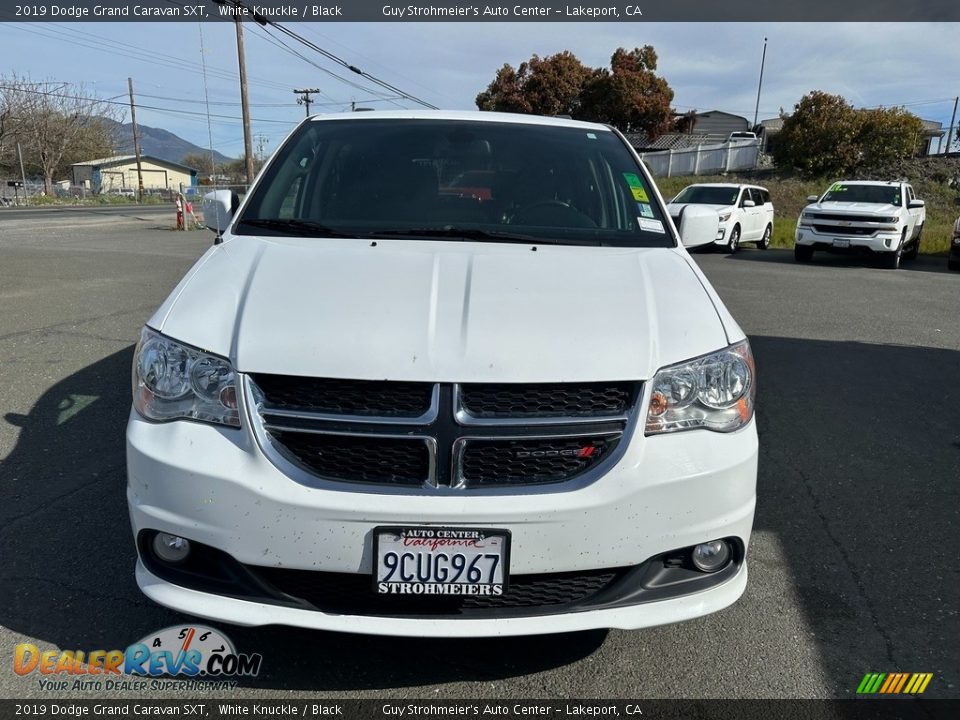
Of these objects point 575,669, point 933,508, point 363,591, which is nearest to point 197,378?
point 363,591

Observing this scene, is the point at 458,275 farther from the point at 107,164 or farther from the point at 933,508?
the point at 107,164

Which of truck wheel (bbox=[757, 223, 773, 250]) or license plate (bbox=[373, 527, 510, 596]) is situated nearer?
license plate (bbox=[373, 527, 510, 596])

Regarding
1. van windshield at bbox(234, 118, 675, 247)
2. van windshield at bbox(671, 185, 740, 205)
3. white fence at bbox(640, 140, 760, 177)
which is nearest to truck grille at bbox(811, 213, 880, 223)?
van windshield at bbox(671, 185, 740, 205)

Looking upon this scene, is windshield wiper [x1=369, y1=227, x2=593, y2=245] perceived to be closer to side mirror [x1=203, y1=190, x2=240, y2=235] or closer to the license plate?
side mirror [x1=203, y1=190, x2=240, y2=235]

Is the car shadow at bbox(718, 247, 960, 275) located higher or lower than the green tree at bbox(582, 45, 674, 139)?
lower

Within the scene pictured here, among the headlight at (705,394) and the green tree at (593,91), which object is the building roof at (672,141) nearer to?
the green tree at (593,91)

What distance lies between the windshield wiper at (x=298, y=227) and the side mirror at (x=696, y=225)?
5.00ft

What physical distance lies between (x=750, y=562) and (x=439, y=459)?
1.70 meters

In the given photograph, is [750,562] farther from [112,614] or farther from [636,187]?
[112,614]

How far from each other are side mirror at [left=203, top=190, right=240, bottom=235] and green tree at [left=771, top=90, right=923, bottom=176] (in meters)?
30.9

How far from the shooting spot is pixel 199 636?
243 centimetres

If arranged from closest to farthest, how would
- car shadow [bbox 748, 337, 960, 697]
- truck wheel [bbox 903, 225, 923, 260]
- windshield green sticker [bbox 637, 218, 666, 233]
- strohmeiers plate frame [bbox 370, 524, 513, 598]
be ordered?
strohmeiers plate frame [bbox 370, 524, 513, 598], car shadow [bbox 748, 337, 960, 697], windshield green sticker [bbox 637, 218, 666, 233], truck wheel [bbox 903, 225, 923, 260]

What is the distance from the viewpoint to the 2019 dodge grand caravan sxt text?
1.98 m

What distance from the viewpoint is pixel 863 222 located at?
1465 cm
